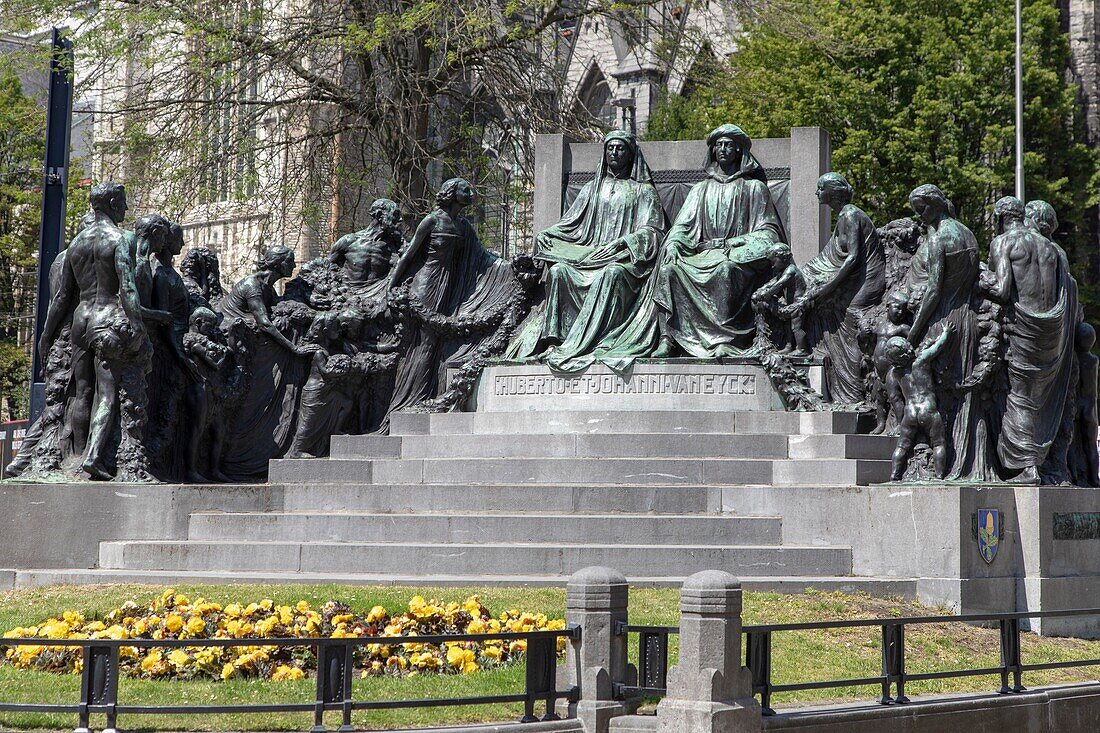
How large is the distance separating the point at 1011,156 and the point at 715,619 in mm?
32466

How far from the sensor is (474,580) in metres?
15.2

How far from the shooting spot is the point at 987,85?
3997 cm

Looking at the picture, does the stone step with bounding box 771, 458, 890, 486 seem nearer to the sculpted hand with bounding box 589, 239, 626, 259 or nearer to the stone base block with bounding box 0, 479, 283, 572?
the sculpted hand with bounding box 589, 239, 626, 259

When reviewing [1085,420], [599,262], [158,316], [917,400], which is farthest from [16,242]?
[1085,420]

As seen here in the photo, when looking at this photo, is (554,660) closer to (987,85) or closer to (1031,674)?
(1031,674)

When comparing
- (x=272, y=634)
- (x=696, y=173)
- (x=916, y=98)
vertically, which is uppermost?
(x=916, y=98)

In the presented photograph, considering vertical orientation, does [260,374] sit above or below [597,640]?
above

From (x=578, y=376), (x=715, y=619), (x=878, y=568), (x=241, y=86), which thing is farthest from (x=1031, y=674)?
(x=241, y=86)

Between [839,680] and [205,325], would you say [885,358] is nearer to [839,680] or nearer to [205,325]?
[839,680]

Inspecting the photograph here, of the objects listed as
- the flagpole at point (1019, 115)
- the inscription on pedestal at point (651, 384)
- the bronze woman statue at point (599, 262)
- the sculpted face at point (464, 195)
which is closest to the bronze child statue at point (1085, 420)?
the inscription on pedestal at point (651, 384)

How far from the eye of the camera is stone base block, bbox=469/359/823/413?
18703mm

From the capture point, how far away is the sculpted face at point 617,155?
68.1ft

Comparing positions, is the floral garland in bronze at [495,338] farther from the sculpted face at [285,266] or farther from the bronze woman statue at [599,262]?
the sculpted face at [285,266]

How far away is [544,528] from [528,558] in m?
0.54
